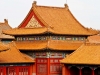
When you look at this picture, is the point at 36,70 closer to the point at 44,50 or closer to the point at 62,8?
the point at 44,50

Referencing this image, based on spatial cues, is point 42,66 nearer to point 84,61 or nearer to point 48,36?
point 48,36

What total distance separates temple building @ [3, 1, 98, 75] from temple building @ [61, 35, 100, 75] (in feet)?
7.31

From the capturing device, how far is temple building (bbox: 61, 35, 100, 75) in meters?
36.5

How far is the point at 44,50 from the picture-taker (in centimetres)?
4075

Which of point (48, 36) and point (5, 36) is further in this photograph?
point (5, 36)

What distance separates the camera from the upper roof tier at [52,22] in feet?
141

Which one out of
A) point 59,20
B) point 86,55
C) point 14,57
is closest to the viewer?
point 86,55

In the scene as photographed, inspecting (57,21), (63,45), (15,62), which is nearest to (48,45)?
(63,45)

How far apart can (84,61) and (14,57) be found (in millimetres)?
8323

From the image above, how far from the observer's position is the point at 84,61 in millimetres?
36750

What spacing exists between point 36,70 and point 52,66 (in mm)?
2023

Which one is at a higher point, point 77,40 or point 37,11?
point 37,11

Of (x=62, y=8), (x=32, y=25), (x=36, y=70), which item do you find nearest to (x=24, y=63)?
(x=36, y=70)

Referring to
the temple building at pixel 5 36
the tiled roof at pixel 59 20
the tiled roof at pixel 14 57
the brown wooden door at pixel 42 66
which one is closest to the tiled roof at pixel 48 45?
the tiled roof at pixel 14 57
